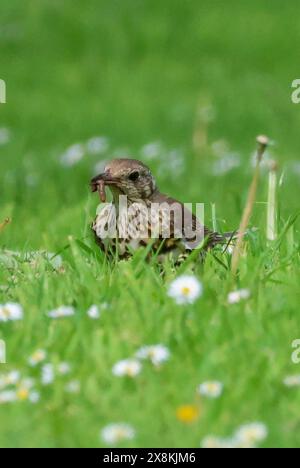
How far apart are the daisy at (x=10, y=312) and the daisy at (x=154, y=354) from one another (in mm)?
654

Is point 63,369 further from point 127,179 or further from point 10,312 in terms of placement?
point 127,179

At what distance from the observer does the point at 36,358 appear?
418 cm

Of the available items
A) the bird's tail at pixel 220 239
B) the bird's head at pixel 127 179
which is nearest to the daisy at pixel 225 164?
the bird's tail at pixel 220 239

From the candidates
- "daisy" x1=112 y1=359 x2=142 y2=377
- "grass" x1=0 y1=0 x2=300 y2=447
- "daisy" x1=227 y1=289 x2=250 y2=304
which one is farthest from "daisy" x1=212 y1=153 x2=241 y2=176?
"daisy" x1=112 y1=359 x2=142 y2=377

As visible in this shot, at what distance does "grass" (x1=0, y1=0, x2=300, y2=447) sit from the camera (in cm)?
385

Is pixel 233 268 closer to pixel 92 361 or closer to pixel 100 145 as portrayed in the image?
pixel 92 361

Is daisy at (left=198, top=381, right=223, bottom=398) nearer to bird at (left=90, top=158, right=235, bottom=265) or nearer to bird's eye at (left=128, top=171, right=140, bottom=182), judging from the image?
bird at (left=90, top=158, right=235, bottom=265)

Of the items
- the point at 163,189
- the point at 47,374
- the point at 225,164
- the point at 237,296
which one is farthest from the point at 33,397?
the point at 225,164

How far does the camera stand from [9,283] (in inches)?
205

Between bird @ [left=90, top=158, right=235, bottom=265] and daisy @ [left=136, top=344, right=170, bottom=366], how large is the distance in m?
1.07

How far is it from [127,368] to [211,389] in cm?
34

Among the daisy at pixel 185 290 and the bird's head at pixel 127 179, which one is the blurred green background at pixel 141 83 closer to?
the bird's head at pixel 127 179
